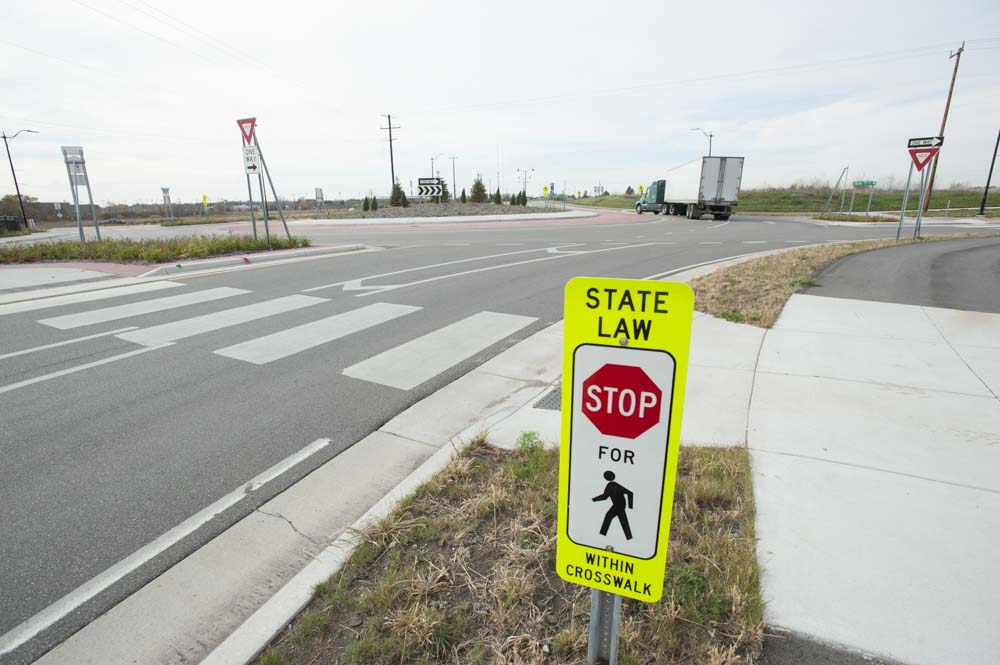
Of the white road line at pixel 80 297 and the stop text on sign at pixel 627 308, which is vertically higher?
the stop text on sign at pixel 627 308

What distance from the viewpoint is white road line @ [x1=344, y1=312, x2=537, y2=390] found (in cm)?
517

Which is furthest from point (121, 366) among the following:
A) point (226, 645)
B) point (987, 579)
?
point (987, 579)

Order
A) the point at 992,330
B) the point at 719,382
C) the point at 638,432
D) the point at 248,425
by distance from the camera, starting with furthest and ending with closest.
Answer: the point at 992,330 < the point at 719,382 < the point at 248,425 < the point at 638,432

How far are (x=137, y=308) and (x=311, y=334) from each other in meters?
3.50

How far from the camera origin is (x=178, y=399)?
14.9 ft

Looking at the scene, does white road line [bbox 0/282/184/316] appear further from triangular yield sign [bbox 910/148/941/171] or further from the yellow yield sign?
triangular yield sign [bbox 910/148/941/171]

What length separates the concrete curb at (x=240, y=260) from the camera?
11.1m

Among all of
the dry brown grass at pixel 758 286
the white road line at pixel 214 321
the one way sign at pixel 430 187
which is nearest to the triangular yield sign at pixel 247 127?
the white road line at pixel 214 321

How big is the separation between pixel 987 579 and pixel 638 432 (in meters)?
2.08

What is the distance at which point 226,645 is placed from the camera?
6.88 ft

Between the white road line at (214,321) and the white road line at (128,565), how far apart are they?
3859 mm

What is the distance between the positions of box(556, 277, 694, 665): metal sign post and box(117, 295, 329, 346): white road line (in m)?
6.27

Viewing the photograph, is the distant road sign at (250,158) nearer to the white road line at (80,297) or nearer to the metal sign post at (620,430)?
the white road line at (80,297)

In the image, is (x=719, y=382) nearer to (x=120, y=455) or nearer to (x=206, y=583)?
(x=206, y=583)
